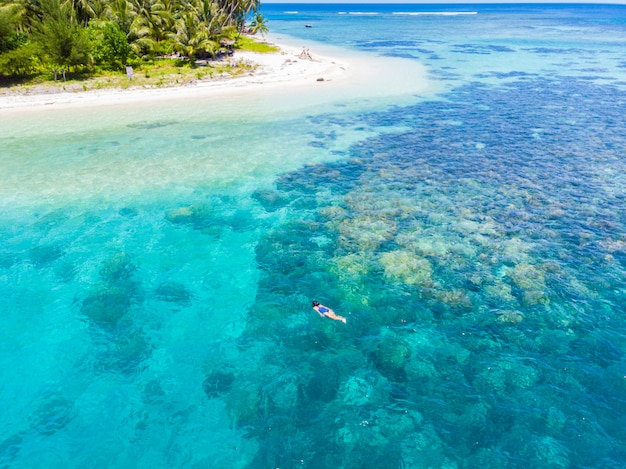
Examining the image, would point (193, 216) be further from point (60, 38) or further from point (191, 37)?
point (191, 37)

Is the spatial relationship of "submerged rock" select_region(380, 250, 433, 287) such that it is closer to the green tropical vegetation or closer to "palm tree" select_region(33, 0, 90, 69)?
"palm tree" select_region(33, 0, 90, 69)

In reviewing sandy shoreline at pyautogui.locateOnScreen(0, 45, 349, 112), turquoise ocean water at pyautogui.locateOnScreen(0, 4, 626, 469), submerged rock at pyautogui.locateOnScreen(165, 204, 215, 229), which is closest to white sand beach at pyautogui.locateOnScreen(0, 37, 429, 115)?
sandy shoreline at pyautogui.locateOnScreen(0, 45, 349, 112)

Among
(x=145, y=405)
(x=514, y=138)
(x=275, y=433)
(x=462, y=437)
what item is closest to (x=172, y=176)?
(x=145, y=405)

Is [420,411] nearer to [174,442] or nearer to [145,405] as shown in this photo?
[174,442]

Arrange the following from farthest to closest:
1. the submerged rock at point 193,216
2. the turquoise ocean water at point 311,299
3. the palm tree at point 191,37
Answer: the palm tree at point 191,37, the submerged rock at point 193,216, the turquoise ocean water at point 311,299

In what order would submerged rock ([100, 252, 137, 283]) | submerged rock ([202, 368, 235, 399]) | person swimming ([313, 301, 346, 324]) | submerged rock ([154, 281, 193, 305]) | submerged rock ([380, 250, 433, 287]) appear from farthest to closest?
1. submerged rock ([100, 252, 137, 283])
2. submerged rock ([380, 250, 433, 287])
3. submerged rock ([154, 281, 193, 305])
4. person swimming ([313, 301, 346, 324])
5. submerged rock ([202, 368, 235, 399])

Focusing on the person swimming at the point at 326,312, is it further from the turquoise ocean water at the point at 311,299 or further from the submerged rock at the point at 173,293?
the submerged rock at the point at 173,293

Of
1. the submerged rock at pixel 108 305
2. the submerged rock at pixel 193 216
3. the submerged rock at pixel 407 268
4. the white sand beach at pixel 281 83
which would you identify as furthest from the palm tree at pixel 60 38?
the submerged rock at pixel 407 268
